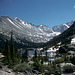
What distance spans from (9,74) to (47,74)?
26759 millimetres

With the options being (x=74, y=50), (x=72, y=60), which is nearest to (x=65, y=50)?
(x=74, y=50)

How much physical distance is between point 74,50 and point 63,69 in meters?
71.7

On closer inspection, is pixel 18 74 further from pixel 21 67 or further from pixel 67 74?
pixel 67 74

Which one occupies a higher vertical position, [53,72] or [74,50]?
[74,50]

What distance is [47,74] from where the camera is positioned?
66375mm

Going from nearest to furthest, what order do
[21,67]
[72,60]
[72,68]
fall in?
→ [21,67] → [72,68] → [72,60]

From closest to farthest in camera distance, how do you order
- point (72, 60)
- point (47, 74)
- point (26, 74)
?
point (26, 74), point (47, 74), point (72, 60)

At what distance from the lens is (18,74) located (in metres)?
49.3

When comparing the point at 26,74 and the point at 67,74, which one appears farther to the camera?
the point at 67,74

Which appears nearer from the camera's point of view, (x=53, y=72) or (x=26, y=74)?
(x=26, y=74)

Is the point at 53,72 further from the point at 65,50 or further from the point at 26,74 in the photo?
the point at 65,50

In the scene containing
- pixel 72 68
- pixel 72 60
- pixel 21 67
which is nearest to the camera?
pixel 21 67

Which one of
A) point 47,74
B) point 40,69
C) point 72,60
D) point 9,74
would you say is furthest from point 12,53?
point 72,60

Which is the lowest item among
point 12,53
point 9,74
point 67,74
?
point 67,74
